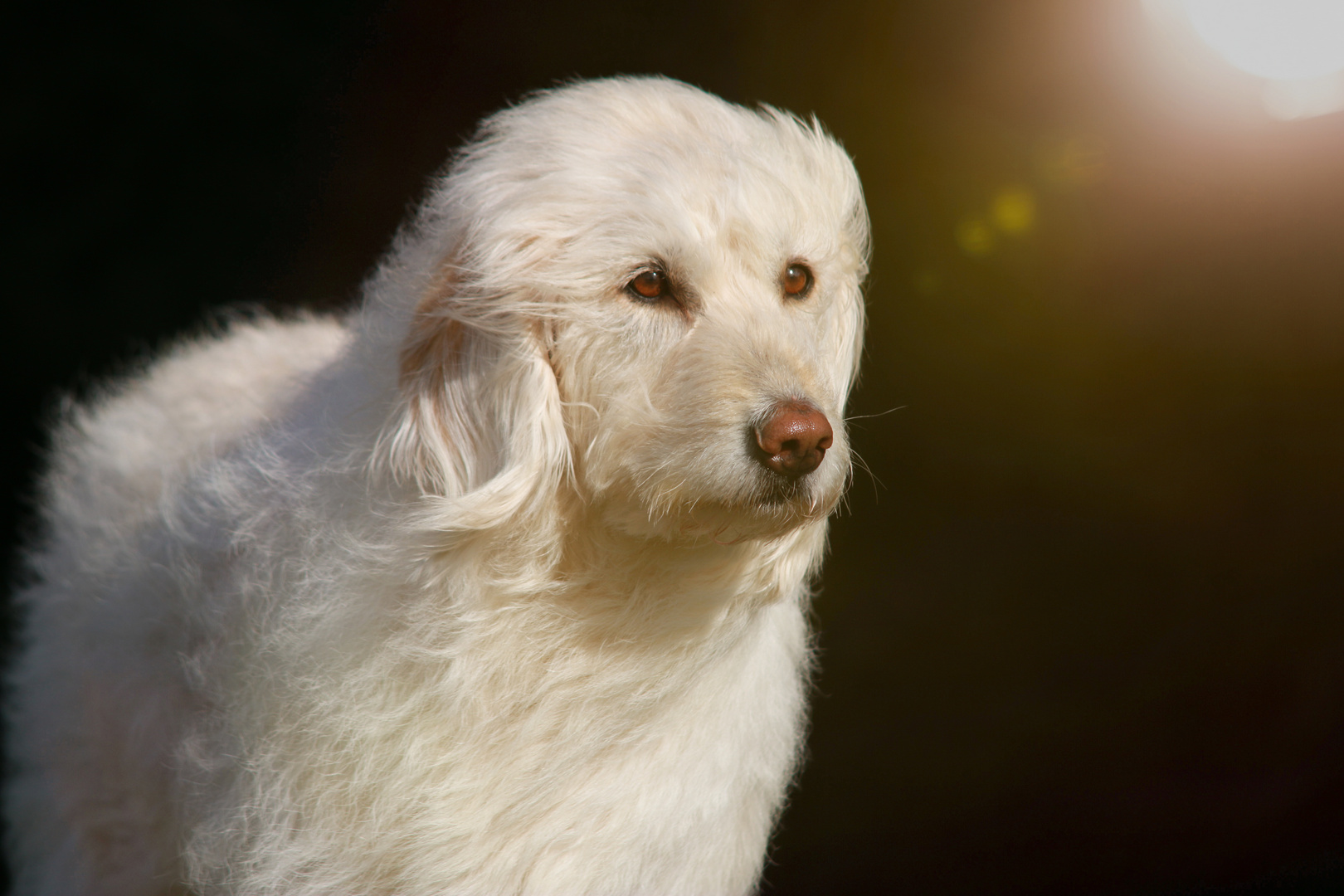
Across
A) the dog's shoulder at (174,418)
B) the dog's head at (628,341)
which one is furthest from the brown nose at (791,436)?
the dog's shoulder at (174,418)

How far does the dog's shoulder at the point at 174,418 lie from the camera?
2.12m

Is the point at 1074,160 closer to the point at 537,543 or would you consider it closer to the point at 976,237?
the point at 976,237

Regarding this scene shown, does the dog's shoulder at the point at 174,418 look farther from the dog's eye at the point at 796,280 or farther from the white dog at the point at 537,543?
the dog's eye at the point at 796,280

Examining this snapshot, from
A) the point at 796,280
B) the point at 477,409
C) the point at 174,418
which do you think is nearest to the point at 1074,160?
the point at 796,280

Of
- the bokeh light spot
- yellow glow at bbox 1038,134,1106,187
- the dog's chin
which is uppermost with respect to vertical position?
yellow glow at bbox 1038,134,1106,187

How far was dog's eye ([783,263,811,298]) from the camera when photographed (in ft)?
5.21

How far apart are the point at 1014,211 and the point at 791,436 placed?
1.61m

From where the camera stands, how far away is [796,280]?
160 centimetres

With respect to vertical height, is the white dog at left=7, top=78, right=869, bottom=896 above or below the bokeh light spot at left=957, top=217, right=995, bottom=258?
below

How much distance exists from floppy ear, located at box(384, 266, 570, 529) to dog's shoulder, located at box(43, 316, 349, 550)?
0.48 metres

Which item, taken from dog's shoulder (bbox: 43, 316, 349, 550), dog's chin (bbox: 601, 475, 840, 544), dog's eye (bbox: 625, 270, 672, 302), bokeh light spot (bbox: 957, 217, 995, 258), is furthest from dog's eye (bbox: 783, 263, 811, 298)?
bokeh light spot (bbox: 957, 217, 995, 258)

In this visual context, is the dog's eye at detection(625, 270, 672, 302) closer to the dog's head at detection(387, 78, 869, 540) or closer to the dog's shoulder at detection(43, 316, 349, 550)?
the dog's head at detection(387, 78, 869, 540)

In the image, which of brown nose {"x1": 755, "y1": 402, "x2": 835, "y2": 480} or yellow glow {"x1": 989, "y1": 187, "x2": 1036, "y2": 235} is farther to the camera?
yellow glow {"x1": 989, "y1": 187, "x2": 1036, "y2": 235}

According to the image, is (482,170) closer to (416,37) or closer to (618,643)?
(618,643)
